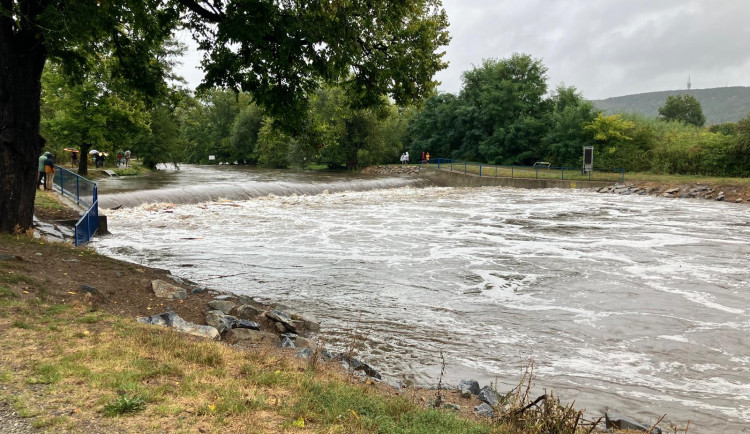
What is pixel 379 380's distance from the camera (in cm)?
620

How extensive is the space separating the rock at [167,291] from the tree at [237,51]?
12.9 feet

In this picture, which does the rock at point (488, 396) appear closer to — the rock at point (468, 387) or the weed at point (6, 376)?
the rock at point (468, 387)

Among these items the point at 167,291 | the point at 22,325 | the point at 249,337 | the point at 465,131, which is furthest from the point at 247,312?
the point at 465,131

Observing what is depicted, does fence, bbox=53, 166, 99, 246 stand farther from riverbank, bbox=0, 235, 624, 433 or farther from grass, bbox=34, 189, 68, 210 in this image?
riverbank, bbox=0, 235, 624, 433

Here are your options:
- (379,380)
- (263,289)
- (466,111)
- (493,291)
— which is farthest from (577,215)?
(466,111)

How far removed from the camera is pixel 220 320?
25.8ft

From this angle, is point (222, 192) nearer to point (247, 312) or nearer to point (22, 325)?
point (247, 312)

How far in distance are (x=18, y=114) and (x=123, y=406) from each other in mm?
8880

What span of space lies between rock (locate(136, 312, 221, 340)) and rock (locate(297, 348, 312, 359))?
1.21 metres

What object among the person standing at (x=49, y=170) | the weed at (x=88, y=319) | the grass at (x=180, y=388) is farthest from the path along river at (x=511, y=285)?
the weed at (x=88, y=319)

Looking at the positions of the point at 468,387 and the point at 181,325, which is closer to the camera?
the point at 468,387

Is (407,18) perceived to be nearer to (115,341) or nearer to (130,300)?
(130,300)

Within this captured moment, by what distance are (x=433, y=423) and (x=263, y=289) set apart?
25.5ft

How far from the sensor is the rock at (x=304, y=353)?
6496mm
